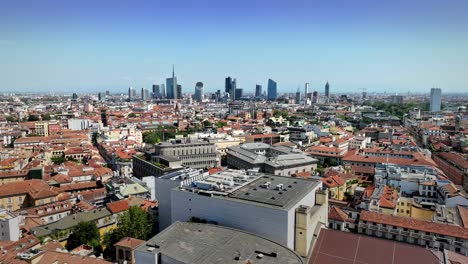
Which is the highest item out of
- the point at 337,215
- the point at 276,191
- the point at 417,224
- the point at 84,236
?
the point at 276,191

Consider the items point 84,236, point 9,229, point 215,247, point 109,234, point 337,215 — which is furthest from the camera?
point 337,215

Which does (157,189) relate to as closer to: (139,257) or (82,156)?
(139,257)

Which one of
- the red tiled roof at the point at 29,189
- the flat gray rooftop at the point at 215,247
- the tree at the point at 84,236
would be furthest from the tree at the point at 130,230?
the red tiled roof at the point at 29,189

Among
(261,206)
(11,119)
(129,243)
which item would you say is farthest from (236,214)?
(11,119)

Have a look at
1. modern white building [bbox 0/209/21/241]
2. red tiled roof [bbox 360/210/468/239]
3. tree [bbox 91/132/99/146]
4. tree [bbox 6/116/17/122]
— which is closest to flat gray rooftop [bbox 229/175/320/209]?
red tiled roof [bbox 360/210/468/239]

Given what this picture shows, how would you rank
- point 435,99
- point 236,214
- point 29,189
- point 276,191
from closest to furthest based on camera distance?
point 236,214
point 276,191
point 29,189
point 435,99

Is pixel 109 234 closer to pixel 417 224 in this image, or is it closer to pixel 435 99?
pixel 417 224
